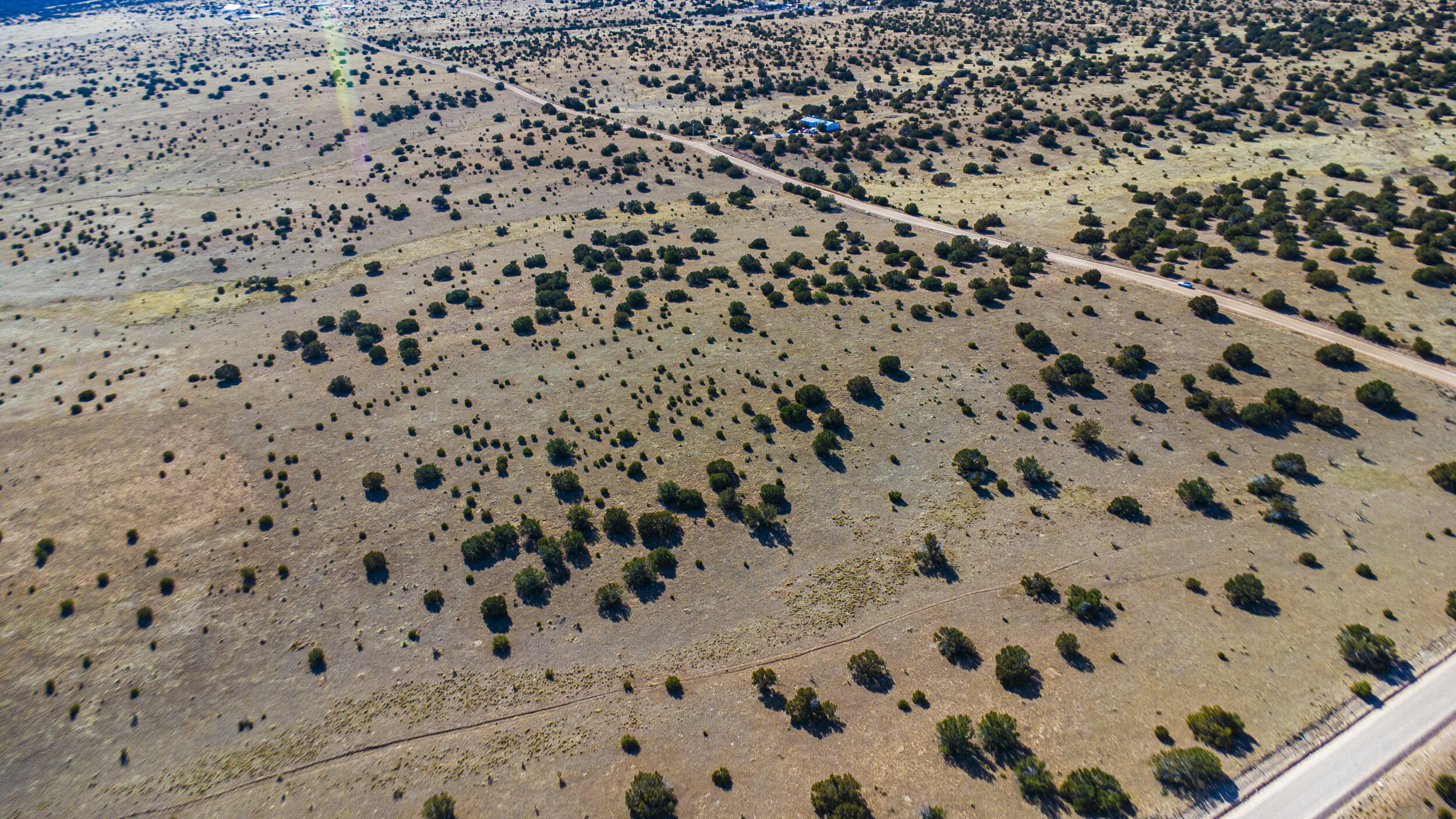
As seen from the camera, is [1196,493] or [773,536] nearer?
[1196,493]

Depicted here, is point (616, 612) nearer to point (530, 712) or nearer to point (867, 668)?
point (530, 712)

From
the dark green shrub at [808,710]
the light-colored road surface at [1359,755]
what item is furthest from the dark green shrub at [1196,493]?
the dark green shrub at [808,710]

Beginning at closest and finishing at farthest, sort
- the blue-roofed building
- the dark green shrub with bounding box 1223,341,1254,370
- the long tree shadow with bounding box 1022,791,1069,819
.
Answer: the long tree shadow with bounding box 1022,791,1069,819, the dark green shrub with bounding box 1223,341,1254,370, the blue-roofed building

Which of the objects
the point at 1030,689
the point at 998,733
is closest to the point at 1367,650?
the point at 1030,689

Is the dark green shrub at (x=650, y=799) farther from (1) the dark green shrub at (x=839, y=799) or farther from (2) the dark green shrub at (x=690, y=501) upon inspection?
(2) the dark green shrub at (x=690, y=501)

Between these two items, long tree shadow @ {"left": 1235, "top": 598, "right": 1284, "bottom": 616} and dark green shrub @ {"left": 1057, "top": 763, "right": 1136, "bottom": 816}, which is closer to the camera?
dark green shrub @ {"left": 1057, "top": 763, "right": 1136, "bottom": 816}

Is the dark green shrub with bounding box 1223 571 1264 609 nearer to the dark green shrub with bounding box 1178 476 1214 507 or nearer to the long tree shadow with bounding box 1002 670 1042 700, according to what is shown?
the dark green shrub with bounding box 1178 476 1214 507

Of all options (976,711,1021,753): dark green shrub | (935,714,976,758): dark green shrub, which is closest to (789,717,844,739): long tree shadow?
(935,714,976,758): dark green shrub

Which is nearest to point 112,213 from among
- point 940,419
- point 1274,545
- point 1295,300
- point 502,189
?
point 502,189
